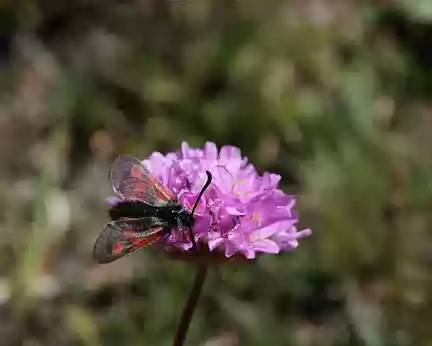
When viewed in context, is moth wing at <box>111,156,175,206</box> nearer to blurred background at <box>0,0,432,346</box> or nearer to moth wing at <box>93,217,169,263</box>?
moth wing at <box>93,217,169,263</box>

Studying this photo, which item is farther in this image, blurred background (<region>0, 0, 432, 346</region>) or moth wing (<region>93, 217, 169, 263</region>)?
blurred background (<region>0, 0, 432, 346</region>)

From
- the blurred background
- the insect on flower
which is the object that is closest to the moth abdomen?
the insect on flower

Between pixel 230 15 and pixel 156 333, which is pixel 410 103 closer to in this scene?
pixel 230 15

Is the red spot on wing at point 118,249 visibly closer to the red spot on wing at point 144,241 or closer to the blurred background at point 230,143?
the red spot on wing at point 144,241

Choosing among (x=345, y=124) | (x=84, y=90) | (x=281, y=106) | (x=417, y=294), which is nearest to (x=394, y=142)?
(x=345, y=124)

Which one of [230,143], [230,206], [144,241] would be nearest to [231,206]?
[230,206]

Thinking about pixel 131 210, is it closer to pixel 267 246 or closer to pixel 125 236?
pixel 125 236

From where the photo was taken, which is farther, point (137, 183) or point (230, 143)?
point (230, 143)
